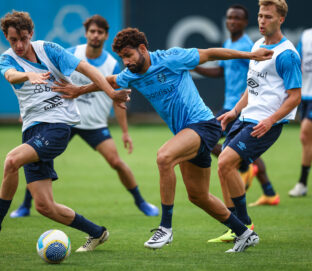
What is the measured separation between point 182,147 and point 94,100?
3478 mm

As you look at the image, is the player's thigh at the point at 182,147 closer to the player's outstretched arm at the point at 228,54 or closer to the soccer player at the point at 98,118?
the player's outstretched arm at the point at 228,54

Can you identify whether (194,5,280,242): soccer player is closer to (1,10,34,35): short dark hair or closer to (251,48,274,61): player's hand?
(251,48,274,61): player's hand

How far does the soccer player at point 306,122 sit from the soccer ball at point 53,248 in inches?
212

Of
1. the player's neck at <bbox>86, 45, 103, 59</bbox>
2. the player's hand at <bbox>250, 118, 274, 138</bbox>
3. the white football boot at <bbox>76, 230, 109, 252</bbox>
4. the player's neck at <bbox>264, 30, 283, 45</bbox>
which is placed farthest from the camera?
the player's neck at <bbox>86, 45, 103, 59</bbox>

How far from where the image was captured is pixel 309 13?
20.5m

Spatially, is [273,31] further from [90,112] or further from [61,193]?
[61,193]

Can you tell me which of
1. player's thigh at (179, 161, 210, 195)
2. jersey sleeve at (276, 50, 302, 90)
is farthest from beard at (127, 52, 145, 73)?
jersey sleeve at (276, 50, 302, 90)

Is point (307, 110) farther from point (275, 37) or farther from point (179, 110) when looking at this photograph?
point (179, 110)

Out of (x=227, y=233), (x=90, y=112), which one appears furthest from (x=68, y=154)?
(x=227, y=233)

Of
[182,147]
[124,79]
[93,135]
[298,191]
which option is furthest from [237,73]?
[182,147]

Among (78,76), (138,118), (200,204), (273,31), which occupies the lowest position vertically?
(138,118)

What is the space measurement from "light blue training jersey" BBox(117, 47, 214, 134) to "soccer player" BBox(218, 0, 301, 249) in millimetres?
585

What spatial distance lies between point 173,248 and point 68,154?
30.0ft

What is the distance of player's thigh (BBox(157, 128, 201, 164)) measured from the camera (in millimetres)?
6031
